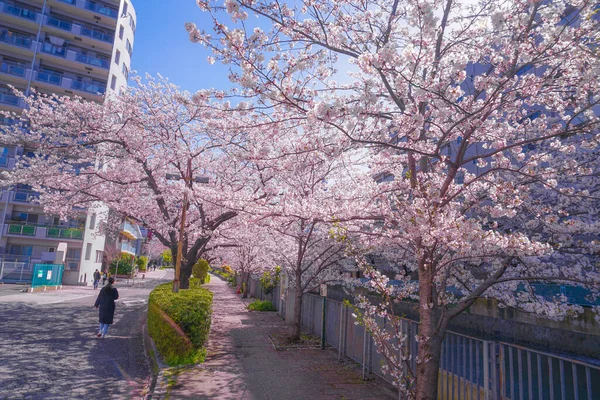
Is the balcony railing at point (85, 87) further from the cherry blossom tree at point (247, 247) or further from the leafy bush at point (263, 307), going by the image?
the leafy bush at point (263, 307)

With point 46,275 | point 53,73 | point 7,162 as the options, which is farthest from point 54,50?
point 46,275

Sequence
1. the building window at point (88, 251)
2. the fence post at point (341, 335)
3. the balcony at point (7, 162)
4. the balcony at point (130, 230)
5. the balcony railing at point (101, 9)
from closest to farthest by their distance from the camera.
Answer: the fence post at point (341, 335) → the balcony at point (7, 162) → the building window at point (88, 251) → the balcony railing at point (101, 9) → the balcony at point (130, 230)

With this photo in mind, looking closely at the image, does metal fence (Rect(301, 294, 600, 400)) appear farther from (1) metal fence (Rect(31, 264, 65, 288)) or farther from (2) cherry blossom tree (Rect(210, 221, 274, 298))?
(1) metal fence (Rect(31, 264, 65, 288))

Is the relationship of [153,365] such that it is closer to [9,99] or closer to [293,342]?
[293,342]

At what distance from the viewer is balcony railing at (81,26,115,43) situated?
35.8 m

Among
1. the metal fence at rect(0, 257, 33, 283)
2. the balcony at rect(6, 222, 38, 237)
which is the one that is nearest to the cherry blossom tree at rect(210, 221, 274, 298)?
the metal fence at rect(0, 257, 33, 283)

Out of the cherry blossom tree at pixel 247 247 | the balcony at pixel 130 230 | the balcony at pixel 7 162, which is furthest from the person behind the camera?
the balcony at pixel 130 230

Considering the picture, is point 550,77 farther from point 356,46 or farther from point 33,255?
point 33,255

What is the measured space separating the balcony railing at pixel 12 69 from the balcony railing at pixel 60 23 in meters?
4.95

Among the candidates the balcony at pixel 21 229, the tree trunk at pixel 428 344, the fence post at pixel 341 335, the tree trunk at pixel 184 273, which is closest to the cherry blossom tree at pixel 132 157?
the tree trunk at pixel 184 273

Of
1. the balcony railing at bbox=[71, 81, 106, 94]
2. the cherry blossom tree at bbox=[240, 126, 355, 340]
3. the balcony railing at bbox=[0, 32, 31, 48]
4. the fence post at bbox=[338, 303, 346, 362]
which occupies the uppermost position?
the balcony railing at bbox=[0, 32, 31, 48]

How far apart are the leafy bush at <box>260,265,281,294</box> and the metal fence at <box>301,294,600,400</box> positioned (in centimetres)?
919

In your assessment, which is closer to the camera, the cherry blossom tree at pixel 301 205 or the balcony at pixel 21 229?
the cherry blossom tree at pixel 301 205

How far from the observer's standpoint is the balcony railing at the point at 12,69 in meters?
32.8
